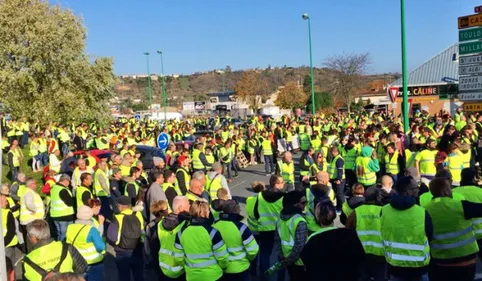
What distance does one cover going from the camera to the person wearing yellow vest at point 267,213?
7.03 metres

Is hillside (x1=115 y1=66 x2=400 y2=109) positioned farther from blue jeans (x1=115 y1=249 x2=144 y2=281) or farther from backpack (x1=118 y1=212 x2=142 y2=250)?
→ backpack (x1=118 y1=212 x2=142 y2=250)

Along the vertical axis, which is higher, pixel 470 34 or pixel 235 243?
pixel 470 34

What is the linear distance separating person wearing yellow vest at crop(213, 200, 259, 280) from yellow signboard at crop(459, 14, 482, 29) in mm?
6746

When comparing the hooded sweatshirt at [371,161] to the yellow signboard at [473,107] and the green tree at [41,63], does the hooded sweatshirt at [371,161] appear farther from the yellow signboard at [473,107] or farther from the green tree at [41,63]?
the green tree at [41,63]

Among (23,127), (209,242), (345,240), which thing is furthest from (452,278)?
(23,127)

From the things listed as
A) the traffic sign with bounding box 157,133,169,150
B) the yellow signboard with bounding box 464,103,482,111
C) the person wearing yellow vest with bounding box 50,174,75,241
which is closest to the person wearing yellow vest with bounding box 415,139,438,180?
the yellow signboard with bounding box 464,103,482,111

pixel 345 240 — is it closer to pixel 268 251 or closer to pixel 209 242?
pixel 209 242

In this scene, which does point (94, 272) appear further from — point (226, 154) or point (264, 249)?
point (226, 154)

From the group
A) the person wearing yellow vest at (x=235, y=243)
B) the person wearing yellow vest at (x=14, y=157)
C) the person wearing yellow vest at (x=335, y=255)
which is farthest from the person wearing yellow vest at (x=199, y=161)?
the person wearing yellow vest at (x=335, y=255)

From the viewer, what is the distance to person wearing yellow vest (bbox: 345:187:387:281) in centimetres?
570

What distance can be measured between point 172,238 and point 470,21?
7463 mm

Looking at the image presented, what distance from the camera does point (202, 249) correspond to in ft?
17.2

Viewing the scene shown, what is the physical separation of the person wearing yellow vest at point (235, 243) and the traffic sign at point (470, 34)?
6731 millimetres

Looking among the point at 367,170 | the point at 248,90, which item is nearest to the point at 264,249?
the point at 367,170
